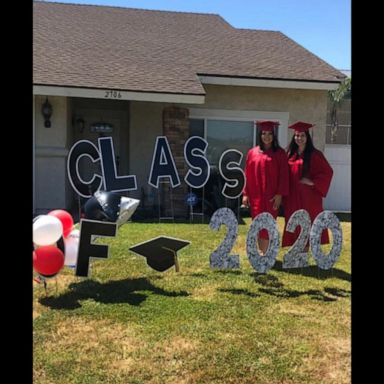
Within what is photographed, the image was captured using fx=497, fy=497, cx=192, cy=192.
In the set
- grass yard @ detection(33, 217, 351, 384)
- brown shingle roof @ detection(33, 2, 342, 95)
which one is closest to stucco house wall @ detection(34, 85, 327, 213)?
brown shingle roof @ detection(33, 2, 342, 95)

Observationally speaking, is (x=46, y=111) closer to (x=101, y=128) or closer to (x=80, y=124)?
(x=101, y=128)

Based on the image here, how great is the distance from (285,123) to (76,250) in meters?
8.07

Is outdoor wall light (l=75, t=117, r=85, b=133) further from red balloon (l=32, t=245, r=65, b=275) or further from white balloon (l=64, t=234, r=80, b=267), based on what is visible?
red balloon (l=32, t=245, r=65, b=275)

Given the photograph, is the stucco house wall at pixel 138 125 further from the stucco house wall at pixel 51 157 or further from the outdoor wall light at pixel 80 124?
the outdoor wall light at pixel 80 124

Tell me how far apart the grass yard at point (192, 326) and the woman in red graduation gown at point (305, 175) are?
835 mm

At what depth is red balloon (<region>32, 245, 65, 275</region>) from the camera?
4.41 meters

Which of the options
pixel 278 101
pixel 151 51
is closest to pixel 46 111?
pixel 151 51

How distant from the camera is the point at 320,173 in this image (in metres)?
6.18

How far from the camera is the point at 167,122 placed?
433 inches

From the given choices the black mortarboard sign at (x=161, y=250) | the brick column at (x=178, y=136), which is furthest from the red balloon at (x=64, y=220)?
the brick column at (x=178, y=136)
